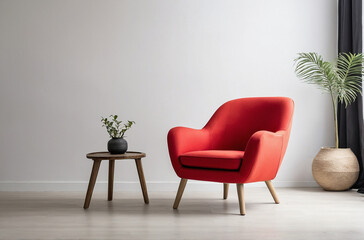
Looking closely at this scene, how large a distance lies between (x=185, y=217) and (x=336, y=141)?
1.88 metres

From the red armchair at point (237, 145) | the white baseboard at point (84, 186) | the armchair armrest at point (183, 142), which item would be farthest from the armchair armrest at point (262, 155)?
the white baseboard at point (84, 186)

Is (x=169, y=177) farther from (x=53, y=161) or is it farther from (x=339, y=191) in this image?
(x=339, y=191)

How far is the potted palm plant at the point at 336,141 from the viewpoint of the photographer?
409cm

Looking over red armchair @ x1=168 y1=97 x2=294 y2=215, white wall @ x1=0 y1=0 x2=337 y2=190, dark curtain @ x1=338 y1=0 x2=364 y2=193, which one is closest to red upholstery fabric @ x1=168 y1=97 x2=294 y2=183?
red armchair @ x1=168 y1=97 x2=294 y2=215

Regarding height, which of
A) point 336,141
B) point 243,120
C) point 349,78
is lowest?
point 336,141

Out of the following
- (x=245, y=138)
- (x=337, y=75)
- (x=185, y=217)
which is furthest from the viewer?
(x=337, y=75)

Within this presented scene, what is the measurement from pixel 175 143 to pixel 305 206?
1.09 metres

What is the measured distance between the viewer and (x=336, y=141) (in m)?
4.21

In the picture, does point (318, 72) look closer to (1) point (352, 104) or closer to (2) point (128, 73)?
(1) point (352, 104)

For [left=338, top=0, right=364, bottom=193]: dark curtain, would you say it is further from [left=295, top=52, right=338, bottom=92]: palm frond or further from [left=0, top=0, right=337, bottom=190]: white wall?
[left=0, top=0, right=337, bottom=190]: white wall

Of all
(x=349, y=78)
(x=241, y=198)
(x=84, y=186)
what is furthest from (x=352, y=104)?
(x=84, y=186)

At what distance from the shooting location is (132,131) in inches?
176

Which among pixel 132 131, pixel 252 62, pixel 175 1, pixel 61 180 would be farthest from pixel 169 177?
pixel 175 1

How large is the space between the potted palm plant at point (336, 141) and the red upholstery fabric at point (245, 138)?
846 mm
